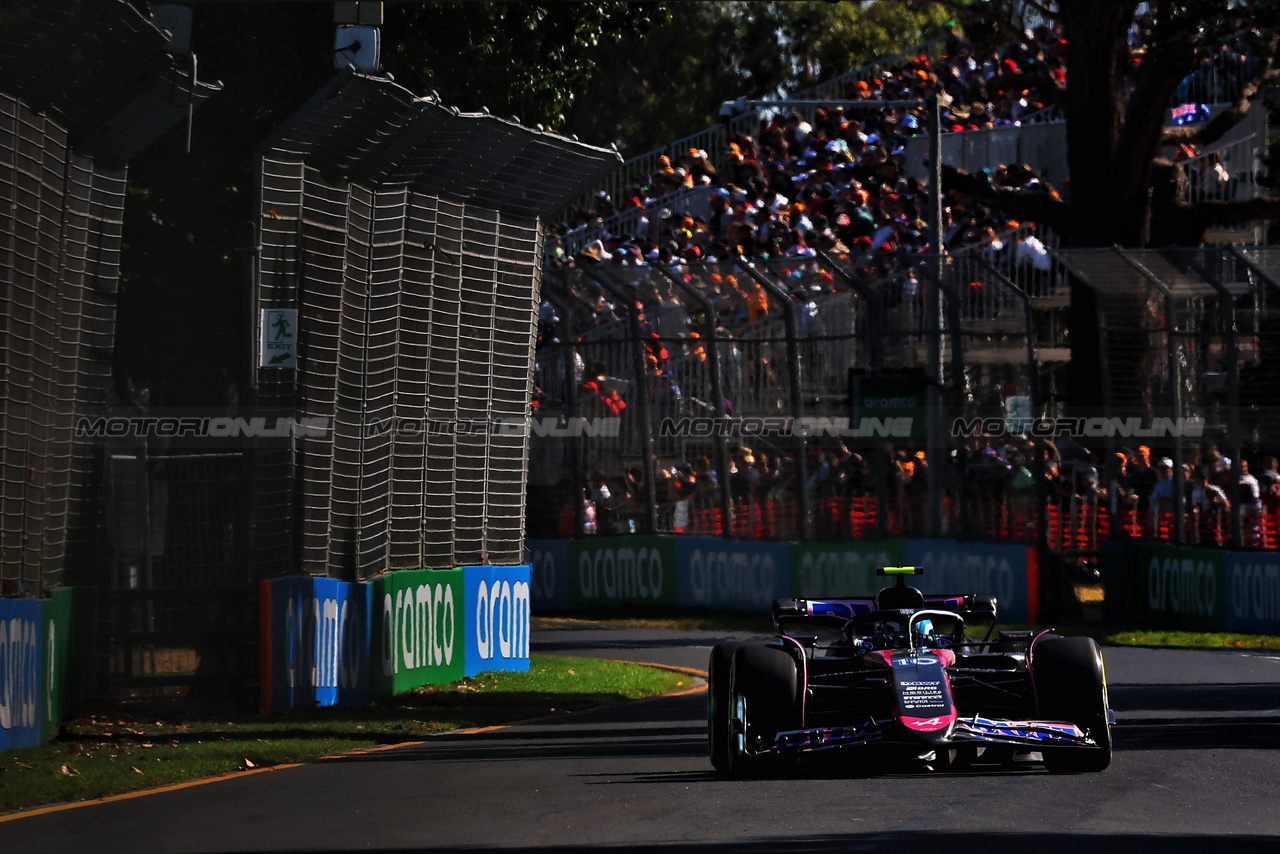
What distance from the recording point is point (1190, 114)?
34.5 metres

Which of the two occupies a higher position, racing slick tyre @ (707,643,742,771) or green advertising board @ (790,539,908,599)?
green advertising board @ (790,539,908,599)

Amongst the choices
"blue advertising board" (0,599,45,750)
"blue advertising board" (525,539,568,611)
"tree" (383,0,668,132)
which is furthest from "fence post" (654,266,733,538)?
"blue advertising board" (0,599,45,750)

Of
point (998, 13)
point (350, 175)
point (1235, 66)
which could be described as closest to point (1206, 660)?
point (350, 175)

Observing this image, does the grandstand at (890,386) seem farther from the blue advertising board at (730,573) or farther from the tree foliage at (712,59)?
the tree foliage at (712,59)

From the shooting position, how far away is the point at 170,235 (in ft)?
75.4

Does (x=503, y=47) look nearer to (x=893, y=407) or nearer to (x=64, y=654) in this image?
(x=893, y=407)

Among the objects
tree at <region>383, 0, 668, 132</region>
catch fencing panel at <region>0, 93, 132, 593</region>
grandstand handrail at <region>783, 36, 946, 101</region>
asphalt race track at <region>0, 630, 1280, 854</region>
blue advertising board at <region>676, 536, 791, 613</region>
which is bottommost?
asphalt race track at <region>0, 630, 1280, 854</region>

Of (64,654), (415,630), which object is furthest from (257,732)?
(415,630)

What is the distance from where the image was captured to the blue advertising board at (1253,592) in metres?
20.9

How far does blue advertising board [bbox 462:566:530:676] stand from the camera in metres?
17.0

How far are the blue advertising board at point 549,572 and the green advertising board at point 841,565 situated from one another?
3.71 metres

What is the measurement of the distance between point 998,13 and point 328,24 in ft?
37.4

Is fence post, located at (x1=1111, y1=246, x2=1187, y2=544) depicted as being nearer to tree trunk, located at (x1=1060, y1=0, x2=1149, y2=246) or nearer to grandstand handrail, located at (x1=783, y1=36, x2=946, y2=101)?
tree trunk, located at (x1=1060, y1=0, x2=1149, y2=246)

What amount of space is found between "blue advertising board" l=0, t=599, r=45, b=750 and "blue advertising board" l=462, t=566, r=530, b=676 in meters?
5.29
